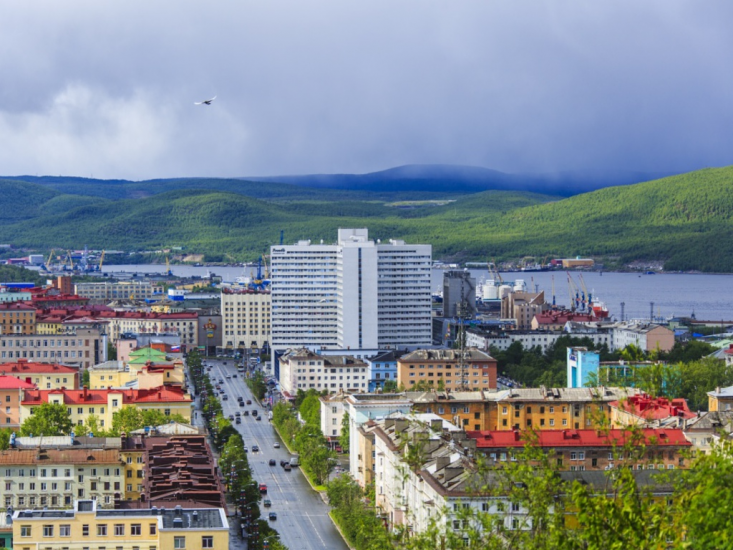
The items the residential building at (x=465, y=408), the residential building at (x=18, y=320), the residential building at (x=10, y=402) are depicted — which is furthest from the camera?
the residential building at (x=18, y=320)

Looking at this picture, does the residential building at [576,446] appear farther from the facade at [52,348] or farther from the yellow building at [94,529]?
the facade at [52,348]

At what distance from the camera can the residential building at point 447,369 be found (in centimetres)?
5600

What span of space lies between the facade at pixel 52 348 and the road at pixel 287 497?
9459 mm

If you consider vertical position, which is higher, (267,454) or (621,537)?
(621,537)

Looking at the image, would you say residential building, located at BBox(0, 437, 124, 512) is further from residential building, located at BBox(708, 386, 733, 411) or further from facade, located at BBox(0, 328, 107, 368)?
facade, located at BBox(0, 328, 107, 368)

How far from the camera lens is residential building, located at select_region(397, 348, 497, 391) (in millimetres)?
56000

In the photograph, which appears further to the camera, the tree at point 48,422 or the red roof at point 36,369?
the red roof at point 36,369

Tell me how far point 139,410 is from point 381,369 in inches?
839

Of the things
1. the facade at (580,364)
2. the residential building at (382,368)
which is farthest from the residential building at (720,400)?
the residential building at (382,368)

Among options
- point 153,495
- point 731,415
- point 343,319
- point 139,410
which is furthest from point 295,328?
point 153,495

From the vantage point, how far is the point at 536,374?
199ft

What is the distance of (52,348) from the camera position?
210 ft

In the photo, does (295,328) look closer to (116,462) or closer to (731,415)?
(731,415)

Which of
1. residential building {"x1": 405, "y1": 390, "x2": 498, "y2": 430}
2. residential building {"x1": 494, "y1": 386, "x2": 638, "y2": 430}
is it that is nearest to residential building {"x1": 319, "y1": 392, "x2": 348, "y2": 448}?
residential building {"x1": 405, "y1": 390, "x2": 498, "y2": 430}
